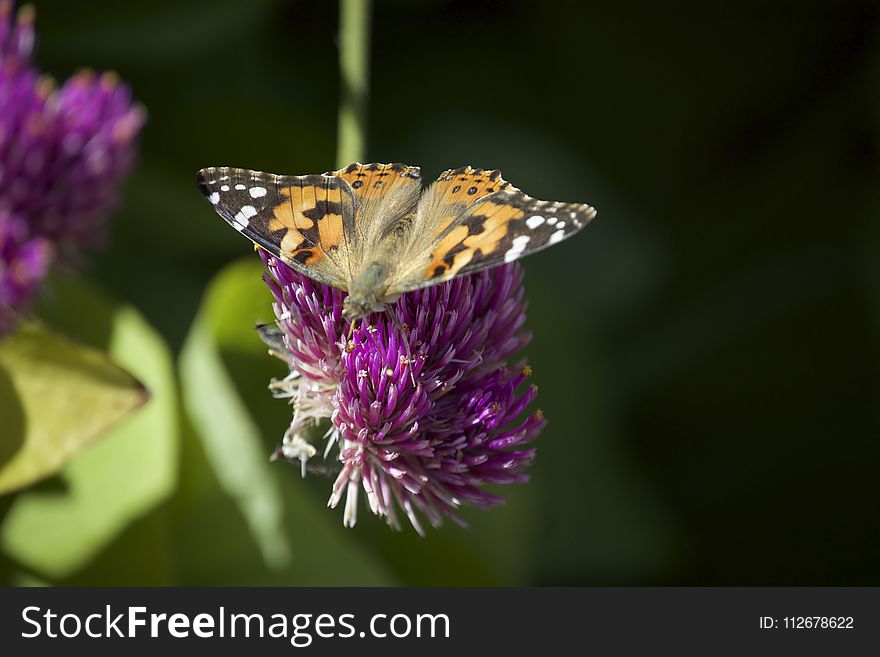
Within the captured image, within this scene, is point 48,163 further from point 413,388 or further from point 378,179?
point 413,388

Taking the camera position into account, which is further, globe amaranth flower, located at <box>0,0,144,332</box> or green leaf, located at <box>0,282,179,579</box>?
green leaf, located at <box>0,282,179,579</box>

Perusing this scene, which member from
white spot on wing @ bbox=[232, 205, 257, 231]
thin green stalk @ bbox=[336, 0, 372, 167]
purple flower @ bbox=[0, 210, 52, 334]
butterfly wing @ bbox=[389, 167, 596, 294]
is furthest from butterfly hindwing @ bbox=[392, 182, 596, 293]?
purple flower @ bbox=[0, 210, 52, 334]

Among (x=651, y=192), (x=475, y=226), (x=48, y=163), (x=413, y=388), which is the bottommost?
(x=413, y=388)

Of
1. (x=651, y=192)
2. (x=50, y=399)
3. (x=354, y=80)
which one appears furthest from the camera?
(x=651, y=192)

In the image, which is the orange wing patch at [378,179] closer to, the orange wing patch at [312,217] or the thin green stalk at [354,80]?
the orange wing patch at [312,217]

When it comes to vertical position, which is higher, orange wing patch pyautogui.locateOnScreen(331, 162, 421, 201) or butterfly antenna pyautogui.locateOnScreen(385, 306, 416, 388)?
orange wing patch pyautogui.locateOnScreen(331, 162, 421, 201)

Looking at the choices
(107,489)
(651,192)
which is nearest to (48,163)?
(107,489)

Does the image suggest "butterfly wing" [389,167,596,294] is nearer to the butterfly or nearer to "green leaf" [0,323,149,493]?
the butterfly

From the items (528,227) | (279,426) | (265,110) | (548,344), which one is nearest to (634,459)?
(548,344)
